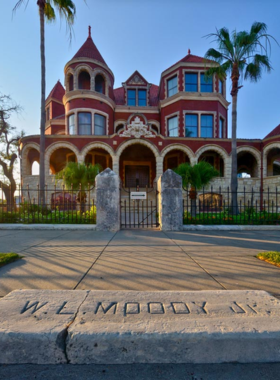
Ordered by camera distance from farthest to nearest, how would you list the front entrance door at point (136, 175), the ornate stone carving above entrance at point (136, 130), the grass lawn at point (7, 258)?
the front entrance door at point (136, 175) < the ornate stone carving above entrance at point (136, 130) < the grass lawn at point (7, 258)

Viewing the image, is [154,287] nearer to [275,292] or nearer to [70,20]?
[275,292]

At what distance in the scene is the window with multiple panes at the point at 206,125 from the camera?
19.7 meters

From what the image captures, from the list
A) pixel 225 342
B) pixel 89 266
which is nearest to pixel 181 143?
pixel 89 266

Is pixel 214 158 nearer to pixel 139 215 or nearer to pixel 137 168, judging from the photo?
pixel 137 168

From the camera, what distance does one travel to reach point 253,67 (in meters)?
12.5

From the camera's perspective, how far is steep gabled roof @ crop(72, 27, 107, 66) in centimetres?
2033

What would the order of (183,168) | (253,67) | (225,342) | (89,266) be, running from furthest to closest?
(253,67)
(183,168)
(89,266)
(225,342)

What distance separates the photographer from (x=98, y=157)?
2078cm

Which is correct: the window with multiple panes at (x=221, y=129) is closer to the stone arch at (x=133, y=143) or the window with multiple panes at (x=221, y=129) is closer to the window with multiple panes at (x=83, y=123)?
the stone arch at (x=133, y=143)

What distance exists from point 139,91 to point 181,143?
35.0 feet

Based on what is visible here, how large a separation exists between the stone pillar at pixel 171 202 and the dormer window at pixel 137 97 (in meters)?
19.5

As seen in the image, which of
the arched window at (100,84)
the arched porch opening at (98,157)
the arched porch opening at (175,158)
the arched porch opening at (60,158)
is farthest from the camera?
the arched window at (100,84)

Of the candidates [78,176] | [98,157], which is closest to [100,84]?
[98,157]

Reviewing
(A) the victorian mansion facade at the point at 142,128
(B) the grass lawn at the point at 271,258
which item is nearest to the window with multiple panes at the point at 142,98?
A: (A) the victorian mansion facade at the point at 142,128
